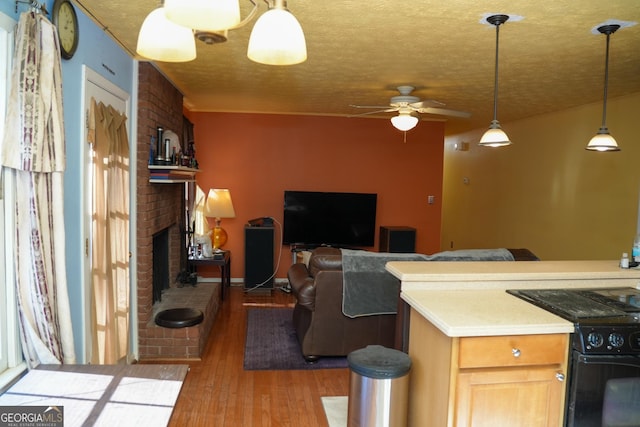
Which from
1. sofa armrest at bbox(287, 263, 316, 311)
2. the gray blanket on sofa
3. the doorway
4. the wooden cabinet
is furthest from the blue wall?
the wooden cabinet

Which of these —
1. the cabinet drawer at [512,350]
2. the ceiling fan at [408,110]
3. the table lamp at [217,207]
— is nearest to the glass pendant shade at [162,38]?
the cabinet drawer at [512,350]

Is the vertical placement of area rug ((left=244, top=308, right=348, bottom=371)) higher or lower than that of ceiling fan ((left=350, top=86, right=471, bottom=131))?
lower

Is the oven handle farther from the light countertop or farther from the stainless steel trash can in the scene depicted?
the stainless steel trash can

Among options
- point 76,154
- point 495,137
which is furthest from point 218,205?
point 495,137

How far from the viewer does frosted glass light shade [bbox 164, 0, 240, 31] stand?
105 cm

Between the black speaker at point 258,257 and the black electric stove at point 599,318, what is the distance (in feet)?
13.8

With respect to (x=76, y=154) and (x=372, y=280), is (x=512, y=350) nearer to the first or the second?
(x=372, y=280)

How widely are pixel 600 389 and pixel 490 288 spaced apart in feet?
2.20

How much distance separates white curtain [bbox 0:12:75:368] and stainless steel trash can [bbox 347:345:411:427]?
52.8 inches

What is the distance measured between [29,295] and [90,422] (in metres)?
0.90

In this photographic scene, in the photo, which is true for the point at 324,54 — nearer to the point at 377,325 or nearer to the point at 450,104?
the point at 377,325

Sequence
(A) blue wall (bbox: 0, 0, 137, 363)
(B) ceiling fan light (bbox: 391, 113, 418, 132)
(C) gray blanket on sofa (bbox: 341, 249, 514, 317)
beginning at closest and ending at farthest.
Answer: (A) blue wall (bbox: 0, 0, 137, 363), (C) gray blanket on sofa (bbox: 341, 249, 514, 317), (B) ceiling fan light (bbox: 391, 113, 418, 132)

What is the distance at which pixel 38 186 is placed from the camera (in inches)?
78.8

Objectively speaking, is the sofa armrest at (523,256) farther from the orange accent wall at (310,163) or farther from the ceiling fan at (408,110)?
the orange accent wall at (310,163)
